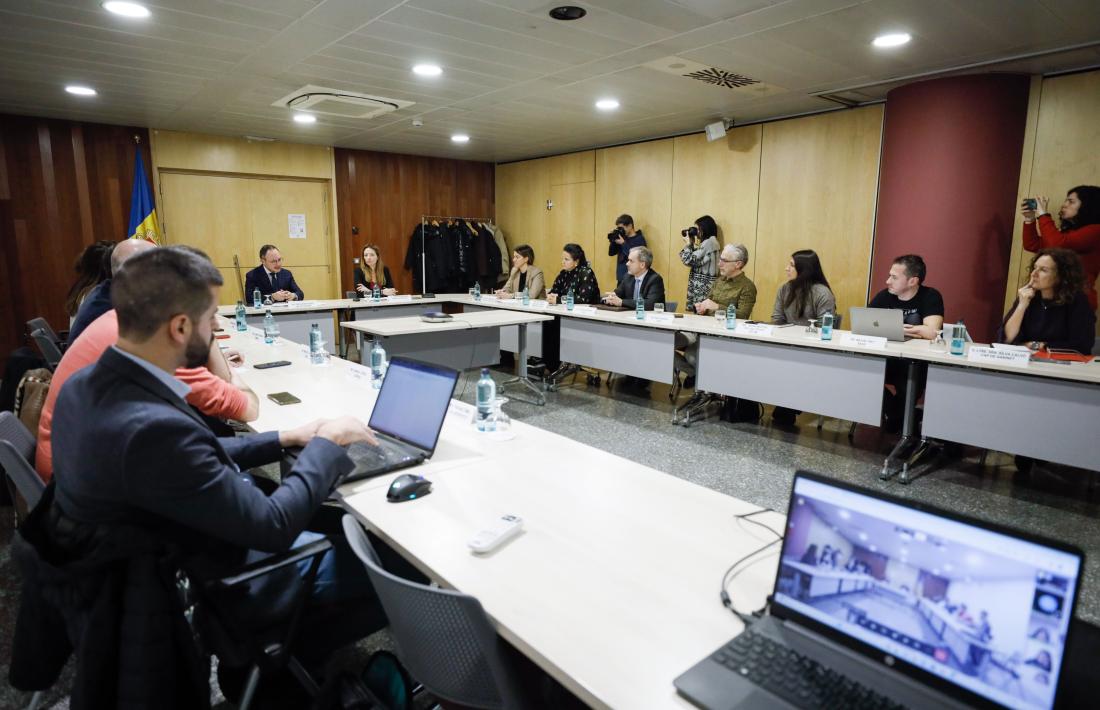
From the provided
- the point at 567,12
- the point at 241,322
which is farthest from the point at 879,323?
the point at 241,322

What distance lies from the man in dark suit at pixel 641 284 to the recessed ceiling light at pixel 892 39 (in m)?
2.38

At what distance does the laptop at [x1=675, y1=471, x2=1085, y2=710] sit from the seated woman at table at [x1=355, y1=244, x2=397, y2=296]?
256 inches

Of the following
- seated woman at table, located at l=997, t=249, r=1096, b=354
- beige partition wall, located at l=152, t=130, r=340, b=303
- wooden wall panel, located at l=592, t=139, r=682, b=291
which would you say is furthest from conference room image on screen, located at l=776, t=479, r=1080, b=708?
beige partition wall, located at l=152, t=130, r=340, b=303

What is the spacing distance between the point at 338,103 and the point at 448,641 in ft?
18.4

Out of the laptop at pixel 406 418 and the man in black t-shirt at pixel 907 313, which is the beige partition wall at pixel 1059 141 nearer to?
the man in black t-shirt at pixel 907 313

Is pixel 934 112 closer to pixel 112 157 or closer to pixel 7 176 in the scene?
pixel 112 157

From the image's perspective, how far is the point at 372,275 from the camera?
765 centimetres

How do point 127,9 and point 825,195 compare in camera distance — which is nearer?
point 127,9

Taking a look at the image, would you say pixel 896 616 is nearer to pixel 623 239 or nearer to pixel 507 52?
pixel 507 52

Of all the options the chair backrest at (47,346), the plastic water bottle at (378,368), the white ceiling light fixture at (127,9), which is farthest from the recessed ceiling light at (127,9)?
the plastic water bottle at (378,368)

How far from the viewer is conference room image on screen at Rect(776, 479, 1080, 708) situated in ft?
2.74

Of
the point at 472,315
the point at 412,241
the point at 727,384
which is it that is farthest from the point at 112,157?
the point at 727,384

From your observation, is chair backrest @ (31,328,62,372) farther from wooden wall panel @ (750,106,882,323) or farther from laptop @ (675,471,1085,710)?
wooden wall panel @ (750,106,882,323)

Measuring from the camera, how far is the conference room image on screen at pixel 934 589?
2.74ft
